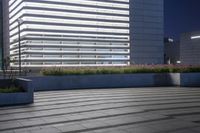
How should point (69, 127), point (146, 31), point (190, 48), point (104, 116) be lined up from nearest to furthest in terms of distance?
point (69, 127) < point (104, 116) < point (146, 31) < point (190, 48)

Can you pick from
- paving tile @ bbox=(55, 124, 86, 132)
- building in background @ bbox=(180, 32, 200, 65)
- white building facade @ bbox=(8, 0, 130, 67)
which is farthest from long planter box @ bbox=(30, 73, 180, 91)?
building in background @ bbox=(180, 32, 200, 65)

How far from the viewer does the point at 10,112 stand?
12148mm

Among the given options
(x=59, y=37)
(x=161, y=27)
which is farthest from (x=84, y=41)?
(x=161, y=27)

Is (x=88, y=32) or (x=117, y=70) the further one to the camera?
(x=88, y=32)

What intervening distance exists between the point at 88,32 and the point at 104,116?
4347cm

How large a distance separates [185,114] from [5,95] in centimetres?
753

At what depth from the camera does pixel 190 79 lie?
74.1 feet

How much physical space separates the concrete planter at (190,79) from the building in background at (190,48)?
37807 millimetres

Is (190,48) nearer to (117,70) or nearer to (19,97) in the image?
(117,70)

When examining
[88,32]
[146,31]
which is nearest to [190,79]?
[88,32]

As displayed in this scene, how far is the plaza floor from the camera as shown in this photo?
29.0ft

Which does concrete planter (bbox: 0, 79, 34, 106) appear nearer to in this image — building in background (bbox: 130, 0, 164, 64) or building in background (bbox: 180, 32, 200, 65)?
building in background (bbox: 130, 0, 164, 64)

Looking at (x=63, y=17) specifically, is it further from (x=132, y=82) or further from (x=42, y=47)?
(x=132, y=82)

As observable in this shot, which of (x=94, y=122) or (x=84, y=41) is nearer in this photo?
(x=94, y=122)
